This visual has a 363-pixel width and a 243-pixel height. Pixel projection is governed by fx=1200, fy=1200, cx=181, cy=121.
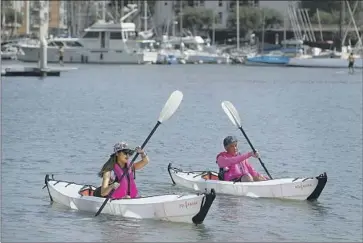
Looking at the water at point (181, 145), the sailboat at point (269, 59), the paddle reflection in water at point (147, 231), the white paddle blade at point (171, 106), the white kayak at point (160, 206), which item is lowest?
the sailboat at point (269, 59)

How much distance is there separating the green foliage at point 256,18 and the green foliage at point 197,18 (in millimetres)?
2679

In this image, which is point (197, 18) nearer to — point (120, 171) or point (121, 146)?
point (120, 171)

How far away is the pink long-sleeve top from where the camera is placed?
23.1 metres

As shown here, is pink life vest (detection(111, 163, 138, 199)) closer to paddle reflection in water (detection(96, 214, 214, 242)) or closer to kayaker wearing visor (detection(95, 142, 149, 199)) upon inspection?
kayaker wearing visor (detection(95, 142, 149, 199))

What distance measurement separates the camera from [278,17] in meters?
140

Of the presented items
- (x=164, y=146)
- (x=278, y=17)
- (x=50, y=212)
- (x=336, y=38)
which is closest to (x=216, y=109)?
(x=164, y=146)

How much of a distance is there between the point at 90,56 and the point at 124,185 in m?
88.1

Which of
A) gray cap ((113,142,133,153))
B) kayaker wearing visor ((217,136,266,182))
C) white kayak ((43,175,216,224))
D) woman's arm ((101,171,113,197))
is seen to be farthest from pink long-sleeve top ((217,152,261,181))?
gray cap ((113,142,133,153))

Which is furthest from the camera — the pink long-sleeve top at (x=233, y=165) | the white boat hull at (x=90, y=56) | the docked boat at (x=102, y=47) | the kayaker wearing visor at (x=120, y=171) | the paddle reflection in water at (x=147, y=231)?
the white boat hull at (x=90, y=56)

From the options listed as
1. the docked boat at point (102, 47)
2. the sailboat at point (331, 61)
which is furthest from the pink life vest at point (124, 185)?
the docked boat at point (102, 47)

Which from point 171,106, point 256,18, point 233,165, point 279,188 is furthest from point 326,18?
point 171,106

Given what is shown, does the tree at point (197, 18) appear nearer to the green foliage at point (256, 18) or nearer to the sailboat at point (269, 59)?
the green foliage at point (256, 18)

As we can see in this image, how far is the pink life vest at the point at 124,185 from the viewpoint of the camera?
20234 mm

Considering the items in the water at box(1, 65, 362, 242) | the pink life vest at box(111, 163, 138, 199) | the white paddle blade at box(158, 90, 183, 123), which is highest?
the white paddle blade at box(158, 90, 183, 123)
